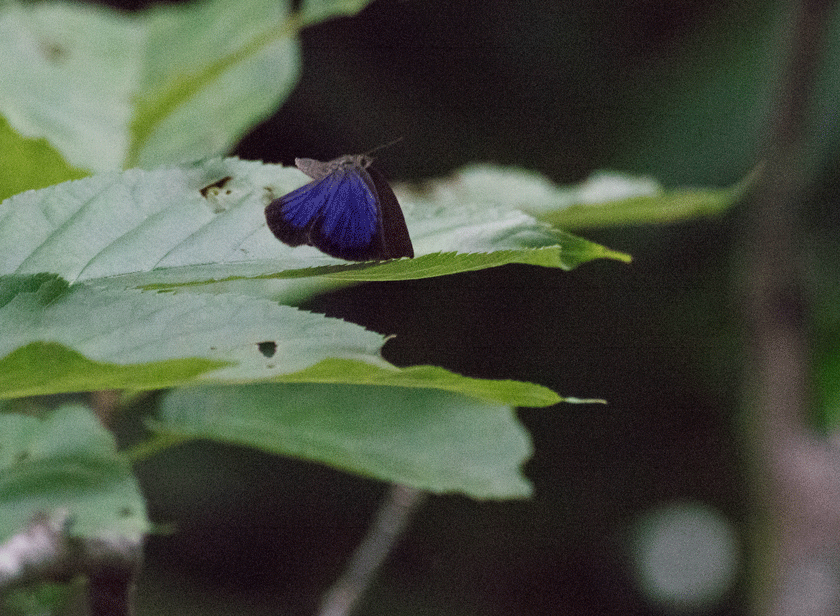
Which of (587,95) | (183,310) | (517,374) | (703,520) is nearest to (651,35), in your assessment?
(587,95)

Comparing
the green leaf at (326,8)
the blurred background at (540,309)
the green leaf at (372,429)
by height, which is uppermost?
the green leaf at (326,8)

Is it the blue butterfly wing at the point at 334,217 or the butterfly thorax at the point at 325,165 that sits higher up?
the butterfly thorax at the point at 325,165

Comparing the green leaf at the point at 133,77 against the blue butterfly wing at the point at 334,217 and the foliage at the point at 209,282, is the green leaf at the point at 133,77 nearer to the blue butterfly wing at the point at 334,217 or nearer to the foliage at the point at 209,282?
the foliage at the point at 209,282

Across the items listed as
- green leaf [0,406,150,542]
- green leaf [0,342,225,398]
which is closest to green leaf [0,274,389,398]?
green leaf [0,342,225,398]

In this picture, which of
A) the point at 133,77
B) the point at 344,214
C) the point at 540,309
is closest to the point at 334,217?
the point at 344,214

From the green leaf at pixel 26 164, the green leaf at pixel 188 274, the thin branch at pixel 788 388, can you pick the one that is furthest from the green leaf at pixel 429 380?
the thin branch at pixel 788 388

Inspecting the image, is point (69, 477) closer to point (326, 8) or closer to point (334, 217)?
point (334, 217)
